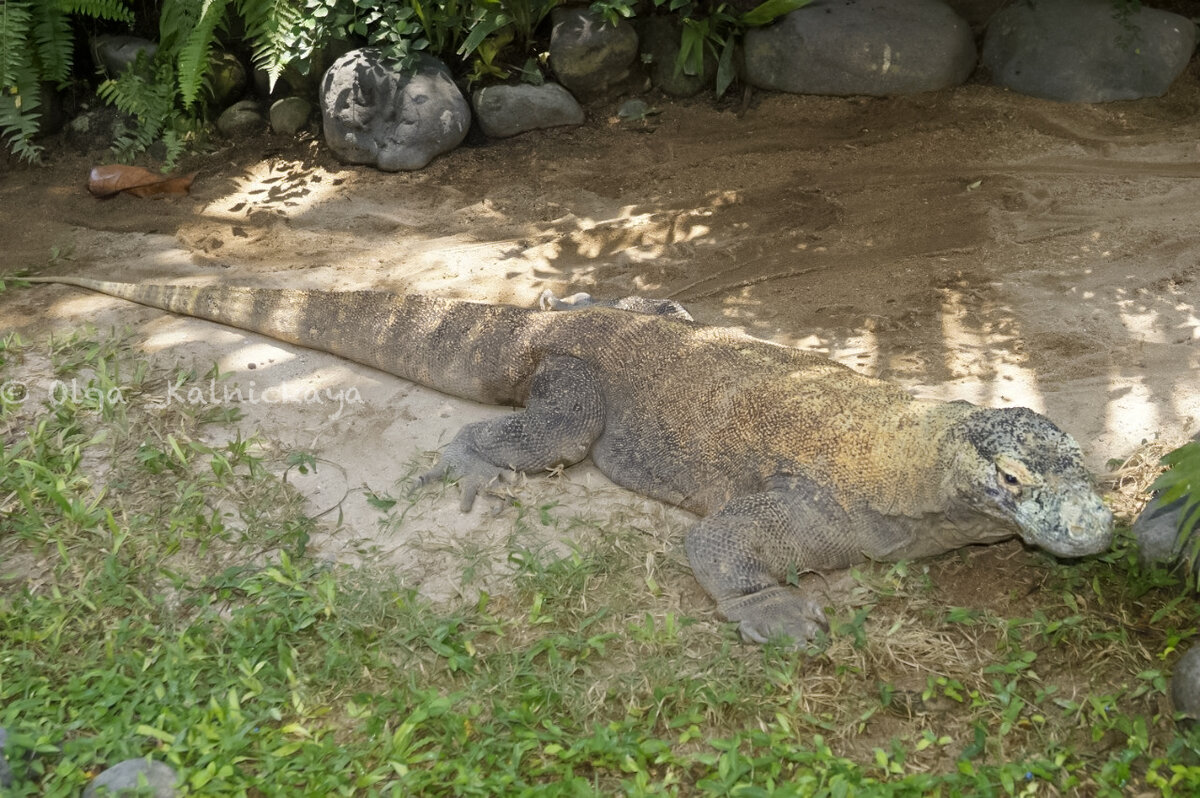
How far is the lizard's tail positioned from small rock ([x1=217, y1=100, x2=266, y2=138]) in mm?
2359

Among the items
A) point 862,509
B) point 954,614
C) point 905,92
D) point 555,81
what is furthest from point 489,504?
point 905,92

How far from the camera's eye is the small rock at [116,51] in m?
6.91

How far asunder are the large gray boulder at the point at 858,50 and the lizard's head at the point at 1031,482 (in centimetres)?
430

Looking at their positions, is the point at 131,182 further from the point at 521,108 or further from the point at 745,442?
the point at 745,442

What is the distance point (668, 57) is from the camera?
714cm

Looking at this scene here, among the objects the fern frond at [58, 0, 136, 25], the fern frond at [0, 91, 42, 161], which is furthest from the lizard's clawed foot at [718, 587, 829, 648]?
the fern frond at [58, 0, 136, 25]

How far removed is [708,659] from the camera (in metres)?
3.14

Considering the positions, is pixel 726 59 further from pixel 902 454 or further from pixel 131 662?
pixel 131 662

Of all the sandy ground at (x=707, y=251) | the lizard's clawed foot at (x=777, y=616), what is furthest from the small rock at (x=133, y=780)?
the lizard's clawed foot at (x=777, y=616)

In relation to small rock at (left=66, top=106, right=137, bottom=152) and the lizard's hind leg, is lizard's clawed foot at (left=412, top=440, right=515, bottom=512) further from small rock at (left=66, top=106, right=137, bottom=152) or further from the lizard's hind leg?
small rock at (left=66, top=106, right=137, bottom=152)

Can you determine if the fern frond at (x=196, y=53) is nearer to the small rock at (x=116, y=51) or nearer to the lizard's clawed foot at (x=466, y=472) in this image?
the small rock at (x=116, y=51)

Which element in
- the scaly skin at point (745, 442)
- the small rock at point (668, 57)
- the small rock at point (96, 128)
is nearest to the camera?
the scaly skin at point (745, 442)

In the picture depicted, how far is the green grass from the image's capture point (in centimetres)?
272

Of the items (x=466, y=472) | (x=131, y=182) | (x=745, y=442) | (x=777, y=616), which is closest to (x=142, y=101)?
(x=131, y=182)
